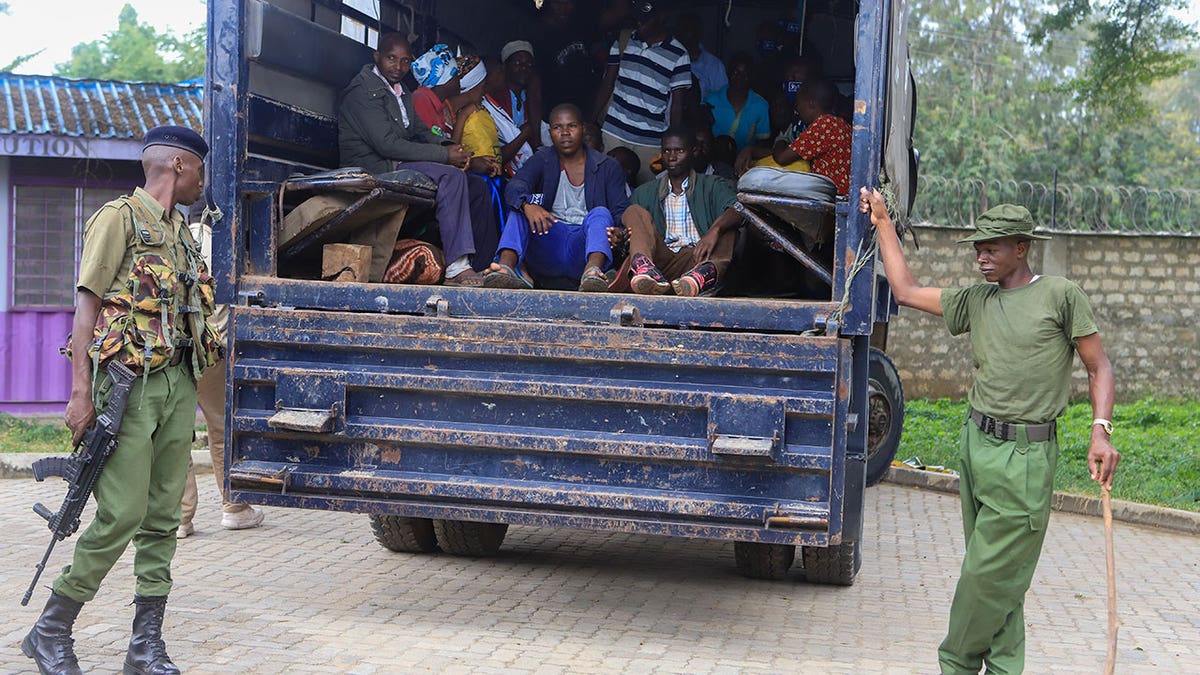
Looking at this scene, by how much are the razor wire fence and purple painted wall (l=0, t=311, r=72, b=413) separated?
26.6 feet

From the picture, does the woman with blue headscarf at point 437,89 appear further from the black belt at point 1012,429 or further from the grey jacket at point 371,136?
the black belt at point 1012,429

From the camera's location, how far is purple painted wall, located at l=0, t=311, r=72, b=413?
35.5ft

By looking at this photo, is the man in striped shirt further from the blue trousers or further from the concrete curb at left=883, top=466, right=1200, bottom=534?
the concrete curb at left=883, top=466, right=1200, bottom=534

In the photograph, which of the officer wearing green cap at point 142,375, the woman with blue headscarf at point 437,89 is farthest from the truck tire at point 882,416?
the officer wearing green cap at point 142,375

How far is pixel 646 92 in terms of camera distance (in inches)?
281

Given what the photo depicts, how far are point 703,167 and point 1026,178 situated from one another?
1764 centimetres

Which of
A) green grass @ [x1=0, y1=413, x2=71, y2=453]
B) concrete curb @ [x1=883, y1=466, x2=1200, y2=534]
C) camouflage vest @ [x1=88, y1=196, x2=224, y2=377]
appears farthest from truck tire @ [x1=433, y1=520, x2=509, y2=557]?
green grass @ [x1=0, y1=413, x2=71, y2=453]

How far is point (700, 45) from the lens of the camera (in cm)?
752

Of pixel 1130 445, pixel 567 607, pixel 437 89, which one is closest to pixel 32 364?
pixel 437 89

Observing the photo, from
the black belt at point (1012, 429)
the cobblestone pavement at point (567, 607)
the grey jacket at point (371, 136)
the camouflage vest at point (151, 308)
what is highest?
the grey jacket at point (371, 136)

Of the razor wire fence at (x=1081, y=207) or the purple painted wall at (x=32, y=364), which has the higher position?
the razor wire fence at (x=1081, y=207)

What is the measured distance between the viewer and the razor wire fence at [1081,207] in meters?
12.8

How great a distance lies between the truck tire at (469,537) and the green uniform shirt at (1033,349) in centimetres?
276

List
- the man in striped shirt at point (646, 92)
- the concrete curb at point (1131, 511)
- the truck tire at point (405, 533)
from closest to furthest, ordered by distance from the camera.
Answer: the truck tire at point (405, 533)
the man in striped shirt at point (646, 92)
the concrete curb at point (1131, 511)
